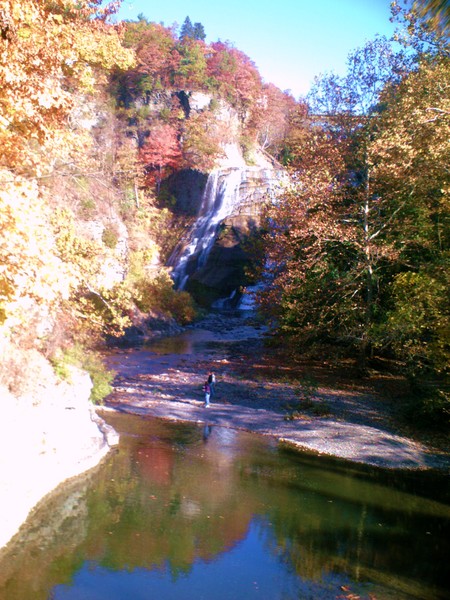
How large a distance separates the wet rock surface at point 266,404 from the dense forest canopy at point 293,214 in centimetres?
190

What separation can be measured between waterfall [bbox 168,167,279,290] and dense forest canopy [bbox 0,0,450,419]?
240 inches

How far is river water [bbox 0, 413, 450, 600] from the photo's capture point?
793cm

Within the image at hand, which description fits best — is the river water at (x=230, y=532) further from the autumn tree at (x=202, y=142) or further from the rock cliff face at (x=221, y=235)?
the autumn tree at (x=202, y=142)

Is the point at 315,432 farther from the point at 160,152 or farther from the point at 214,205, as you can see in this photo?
the point at 160,152

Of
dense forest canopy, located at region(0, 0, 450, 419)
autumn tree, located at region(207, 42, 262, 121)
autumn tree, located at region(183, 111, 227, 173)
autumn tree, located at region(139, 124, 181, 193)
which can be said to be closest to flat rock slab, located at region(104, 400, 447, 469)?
dense forest canopy, located at region(0, 0, 450, 419)

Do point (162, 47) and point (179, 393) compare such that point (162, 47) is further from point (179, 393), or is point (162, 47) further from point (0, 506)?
point (0, 506)

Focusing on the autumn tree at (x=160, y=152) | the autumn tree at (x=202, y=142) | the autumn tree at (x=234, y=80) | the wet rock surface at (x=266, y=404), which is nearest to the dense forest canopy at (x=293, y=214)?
the wet rock surface at (x=266, y=404)

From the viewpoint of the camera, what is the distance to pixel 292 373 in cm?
2450

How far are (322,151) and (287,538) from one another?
16.4 m

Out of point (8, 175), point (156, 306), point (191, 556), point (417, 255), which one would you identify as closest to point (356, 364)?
point (417, 255)

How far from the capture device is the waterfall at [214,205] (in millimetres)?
47075

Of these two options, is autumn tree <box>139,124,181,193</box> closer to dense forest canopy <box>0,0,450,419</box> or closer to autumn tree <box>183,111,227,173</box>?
autumn tree <box>183,111,227,173</box>

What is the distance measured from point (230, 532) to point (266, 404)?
9.70 m

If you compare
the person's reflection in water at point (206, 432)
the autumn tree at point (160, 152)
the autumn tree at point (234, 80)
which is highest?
the autumn tree at point (234, 80)
